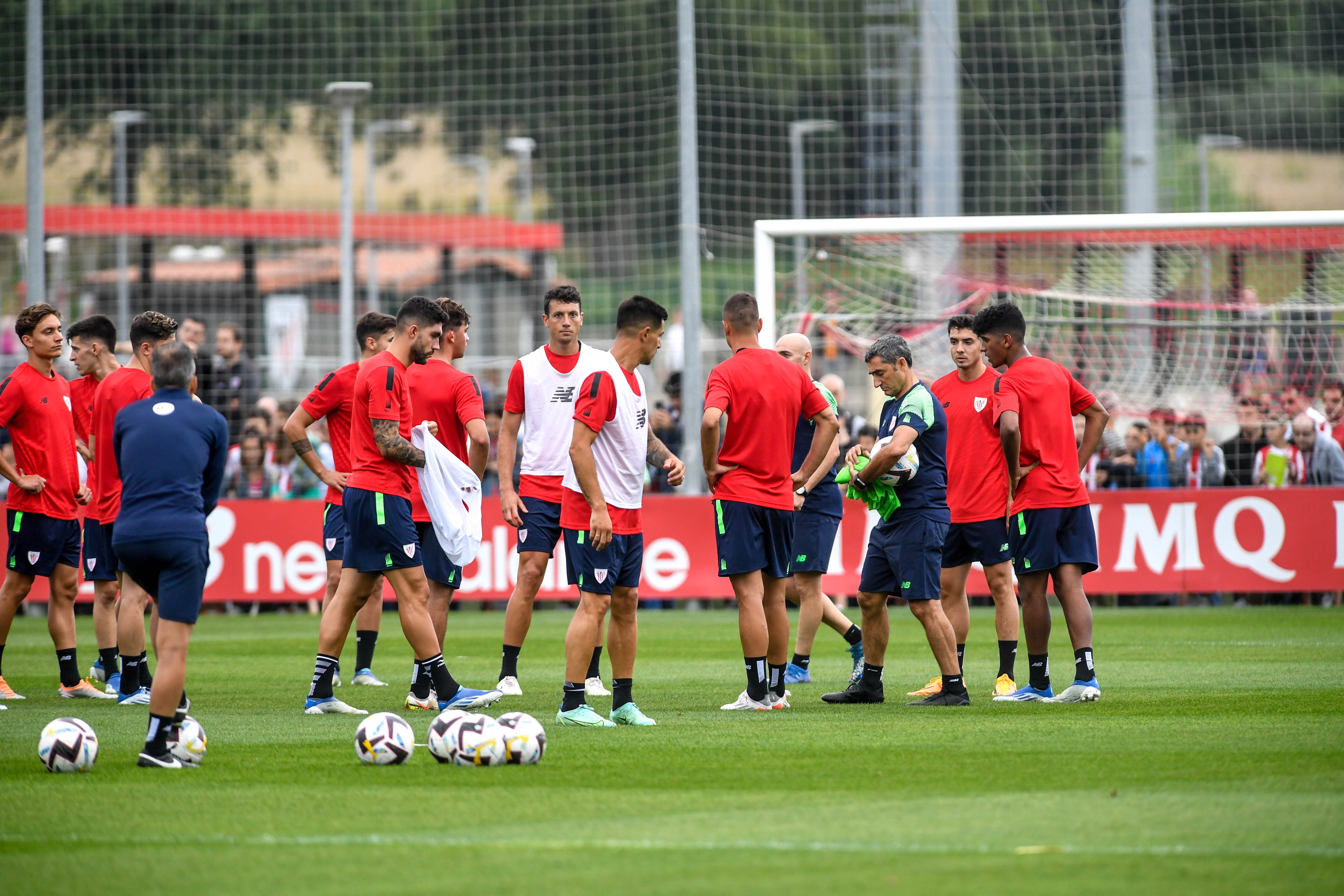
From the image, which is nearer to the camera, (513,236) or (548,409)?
(548,409)

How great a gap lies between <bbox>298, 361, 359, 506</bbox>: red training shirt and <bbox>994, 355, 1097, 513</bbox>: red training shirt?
13.8 feet

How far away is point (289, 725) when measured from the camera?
342 inches

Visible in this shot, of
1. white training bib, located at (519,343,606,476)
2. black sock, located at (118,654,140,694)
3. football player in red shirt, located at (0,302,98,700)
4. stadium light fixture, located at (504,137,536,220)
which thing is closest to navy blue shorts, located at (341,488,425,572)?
white training bib, located at (519,343,606,476)

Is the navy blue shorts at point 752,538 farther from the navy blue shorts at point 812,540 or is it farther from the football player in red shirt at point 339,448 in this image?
the football player in red shirt at point 339,448

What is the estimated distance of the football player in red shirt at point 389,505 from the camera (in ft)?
29.0

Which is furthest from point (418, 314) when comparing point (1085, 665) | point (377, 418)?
point (1085, 665)

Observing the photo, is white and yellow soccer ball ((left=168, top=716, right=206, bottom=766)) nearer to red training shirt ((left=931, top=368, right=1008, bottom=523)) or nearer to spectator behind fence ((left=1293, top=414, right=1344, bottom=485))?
red training shirt ((left=931, top=368, right=1008, bottom=523))

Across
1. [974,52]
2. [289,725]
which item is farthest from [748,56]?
[289,725]

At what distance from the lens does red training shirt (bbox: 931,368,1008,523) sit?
32.5 ft

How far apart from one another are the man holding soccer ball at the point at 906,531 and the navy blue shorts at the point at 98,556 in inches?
194

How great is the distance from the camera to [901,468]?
943 centimetres

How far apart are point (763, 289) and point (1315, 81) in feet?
61.0

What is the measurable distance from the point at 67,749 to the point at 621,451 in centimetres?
311

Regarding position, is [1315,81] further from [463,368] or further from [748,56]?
[463,368]
